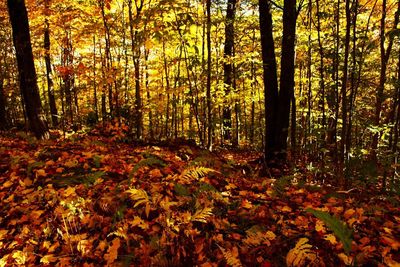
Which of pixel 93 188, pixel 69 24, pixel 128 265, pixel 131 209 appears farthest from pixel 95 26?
pixel 128 265

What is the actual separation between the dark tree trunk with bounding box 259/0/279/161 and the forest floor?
6.78 feet

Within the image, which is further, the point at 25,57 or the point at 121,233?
the point at 25,57

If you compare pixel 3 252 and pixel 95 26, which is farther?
pixel 95 26

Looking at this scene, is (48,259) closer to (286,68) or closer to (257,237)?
(257,237)

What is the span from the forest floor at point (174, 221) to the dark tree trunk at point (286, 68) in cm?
201

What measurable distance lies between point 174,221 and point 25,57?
21.8ft

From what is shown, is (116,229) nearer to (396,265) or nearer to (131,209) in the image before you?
(131,209)

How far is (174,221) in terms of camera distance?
4.04 meters

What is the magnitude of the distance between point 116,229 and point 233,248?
1.59 metres

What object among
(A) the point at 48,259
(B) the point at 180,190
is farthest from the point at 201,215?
(A) the point at 48,259

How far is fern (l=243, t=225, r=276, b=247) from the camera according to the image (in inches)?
143

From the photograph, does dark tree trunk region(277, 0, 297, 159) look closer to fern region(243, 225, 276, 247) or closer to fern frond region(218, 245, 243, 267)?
fern region(243, 225, 276, 247)

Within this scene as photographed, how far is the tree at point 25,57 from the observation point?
7.75 m

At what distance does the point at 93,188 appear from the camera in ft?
17.0
